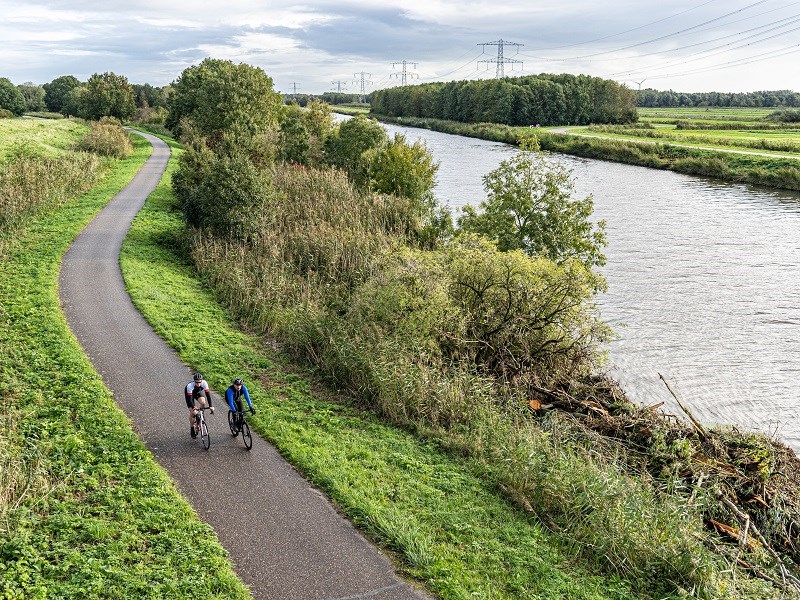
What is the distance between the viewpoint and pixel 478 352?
59.2 ft

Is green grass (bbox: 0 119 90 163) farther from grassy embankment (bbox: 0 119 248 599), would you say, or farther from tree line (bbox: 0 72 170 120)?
grassy embankment (bbox: 0 119 248 599)

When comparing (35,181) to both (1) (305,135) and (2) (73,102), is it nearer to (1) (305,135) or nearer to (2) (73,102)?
(1) (305,135)

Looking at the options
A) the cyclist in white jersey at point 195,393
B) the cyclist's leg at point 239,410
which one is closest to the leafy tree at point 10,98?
the cyclist in white jersey at point 195,393

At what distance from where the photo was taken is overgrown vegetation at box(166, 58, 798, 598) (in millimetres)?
10875

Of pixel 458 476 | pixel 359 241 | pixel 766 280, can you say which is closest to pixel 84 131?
pixel 359 241

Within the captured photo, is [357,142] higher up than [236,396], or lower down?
higher up

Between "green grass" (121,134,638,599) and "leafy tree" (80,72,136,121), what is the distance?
7421 centimetres

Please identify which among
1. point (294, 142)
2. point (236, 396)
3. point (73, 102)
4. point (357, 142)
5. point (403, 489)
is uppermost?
point (73, 102)

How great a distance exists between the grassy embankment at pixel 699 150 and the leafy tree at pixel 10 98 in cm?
9002

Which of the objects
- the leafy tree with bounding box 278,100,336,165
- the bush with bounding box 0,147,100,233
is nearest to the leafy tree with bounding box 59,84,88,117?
the leafy tree with bounding box 278,100,336,165

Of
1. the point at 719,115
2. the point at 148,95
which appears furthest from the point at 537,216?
the point at 148,95

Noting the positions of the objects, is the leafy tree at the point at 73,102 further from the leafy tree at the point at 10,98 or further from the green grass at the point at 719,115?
the green grass at the point at 719,115

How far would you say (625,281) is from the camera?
3086 centimetres

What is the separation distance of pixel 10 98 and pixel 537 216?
132 metres
